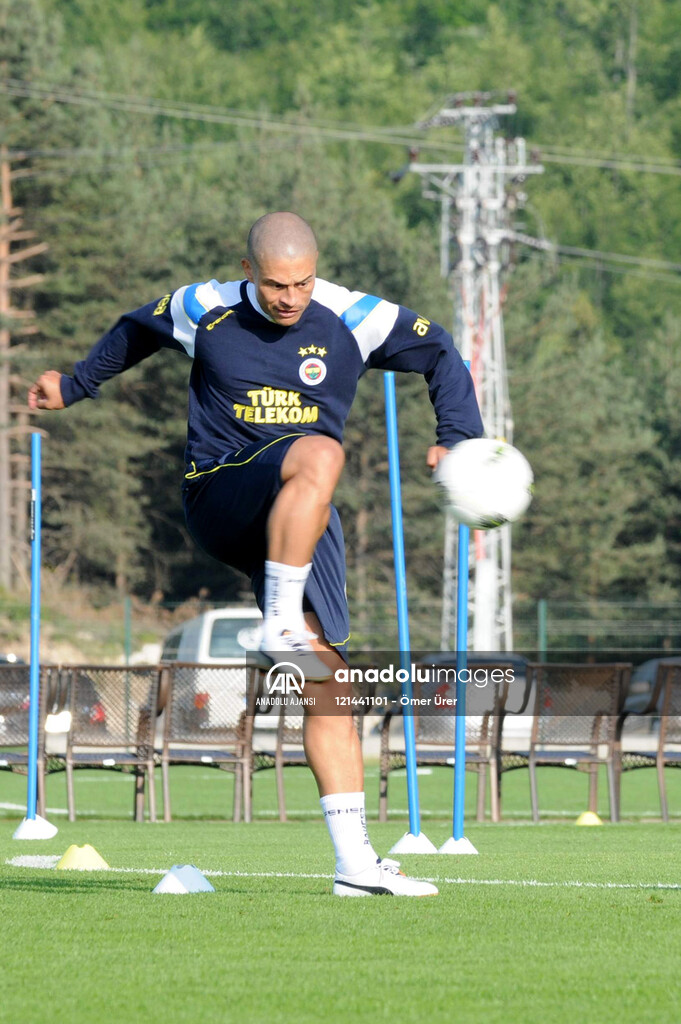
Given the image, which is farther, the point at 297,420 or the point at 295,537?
the point at 297,420

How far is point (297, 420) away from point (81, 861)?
2.17 meters

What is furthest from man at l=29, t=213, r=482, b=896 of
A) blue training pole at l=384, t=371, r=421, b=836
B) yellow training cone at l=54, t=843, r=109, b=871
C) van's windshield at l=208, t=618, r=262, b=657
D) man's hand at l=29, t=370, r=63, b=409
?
van's windshield at l=208, t=618, r=262, b=657

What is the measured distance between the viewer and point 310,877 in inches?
234

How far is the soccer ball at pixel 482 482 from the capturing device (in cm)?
535

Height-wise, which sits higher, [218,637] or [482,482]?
[218,637]

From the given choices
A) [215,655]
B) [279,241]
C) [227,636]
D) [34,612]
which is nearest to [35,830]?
[34,612]

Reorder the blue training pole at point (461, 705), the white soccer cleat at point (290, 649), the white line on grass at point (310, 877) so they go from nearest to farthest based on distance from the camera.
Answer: the white soccer cleat at point (290, 649)
the white line on grass at point (310, 877)
the blue training pole at point (461, 705)

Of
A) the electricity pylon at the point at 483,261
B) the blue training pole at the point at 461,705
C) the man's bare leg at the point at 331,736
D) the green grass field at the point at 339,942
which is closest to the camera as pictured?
the green grass field at the point at 339,942

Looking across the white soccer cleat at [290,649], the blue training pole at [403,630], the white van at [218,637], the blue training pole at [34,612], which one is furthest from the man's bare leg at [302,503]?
the white van at [218,637]

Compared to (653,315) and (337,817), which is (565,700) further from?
(653,315)

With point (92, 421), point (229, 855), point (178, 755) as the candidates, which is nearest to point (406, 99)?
point (92, 421)

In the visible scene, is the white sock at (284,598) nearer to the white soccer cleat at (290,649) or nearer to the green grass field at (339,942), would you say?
the white soccer cleat at (290,649)

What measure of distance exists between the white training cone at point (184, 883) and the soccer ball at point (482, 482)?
1522 millimetres

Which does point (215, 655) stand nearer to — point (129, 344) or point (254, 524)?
point (129, 344)
